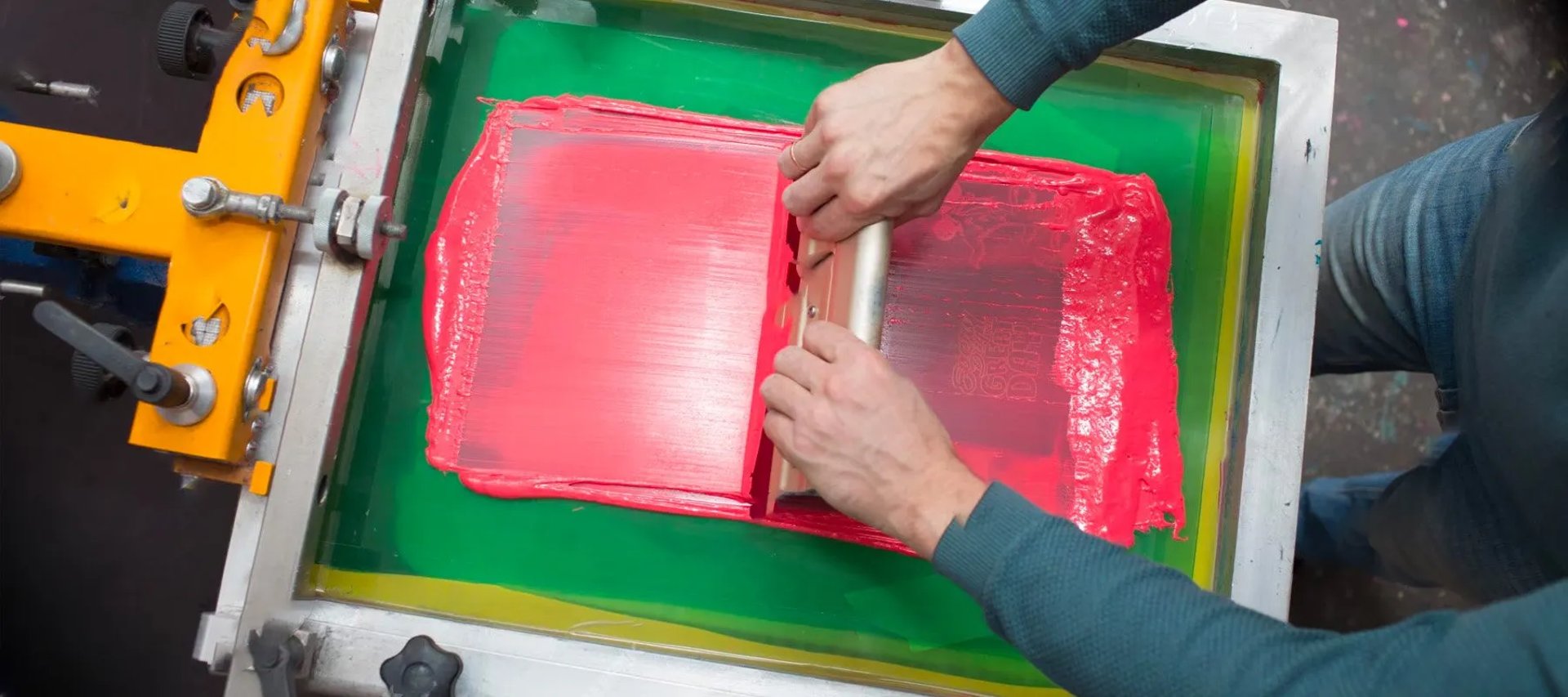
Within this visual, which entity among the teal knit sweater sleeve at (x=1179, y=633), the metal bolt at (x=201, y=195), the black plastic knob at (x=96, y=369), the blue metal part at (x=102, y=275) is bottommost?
the teal knit sweater sleeve at (x=1179, y=633)

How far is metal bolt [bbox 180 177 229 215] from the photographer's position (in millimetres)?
908

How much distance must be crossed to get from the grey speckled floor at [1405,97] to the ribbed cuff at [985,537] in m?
1.39

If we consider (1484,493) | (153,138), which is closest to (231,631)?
(153,138)

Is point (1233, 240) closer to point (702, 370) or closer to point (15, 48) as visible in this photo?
point (702, 370)

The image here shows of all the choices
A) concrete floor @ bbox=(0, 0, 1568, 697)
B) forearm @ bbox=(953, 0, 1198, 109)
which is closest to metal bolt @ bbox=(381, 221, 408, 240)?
forearm @ bbox=(953, 0, 1198, 109)

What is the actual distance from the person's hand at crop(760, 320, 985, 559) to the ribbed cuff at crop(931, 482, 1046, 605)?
4cm

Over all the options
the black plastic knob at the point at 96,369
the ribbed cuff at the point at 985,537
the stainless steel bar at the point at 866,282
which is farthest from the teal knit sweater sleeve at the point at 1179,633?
the black plastic knob at the point at 96,369

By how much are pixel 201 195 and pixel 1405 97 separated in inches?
92.5

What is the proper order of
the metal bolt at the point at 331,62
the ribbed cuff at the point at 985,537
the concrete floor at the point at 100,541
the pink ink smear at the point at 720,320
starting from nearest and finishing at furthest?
the ribbed cuff at the point at 985,537, the metal bolt at the point at 331,62, the pink ink smear at the point at 720,320, the concrete floor at the point at 100,541

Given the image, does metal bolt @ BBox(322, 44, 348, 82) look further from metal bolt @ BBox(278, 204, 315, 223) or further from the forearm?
the forearm

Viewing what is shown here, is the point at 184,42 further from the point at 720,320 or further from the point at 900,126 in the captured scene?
the point at 900,126

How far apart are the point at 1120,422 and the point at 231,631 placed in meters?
1.11

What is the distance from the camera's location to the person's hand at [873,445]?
0.85 meters

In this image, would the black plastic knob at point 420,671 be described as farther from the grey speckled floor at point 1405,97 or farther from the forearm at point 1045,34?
the grey speckled floor at point 1405,97
